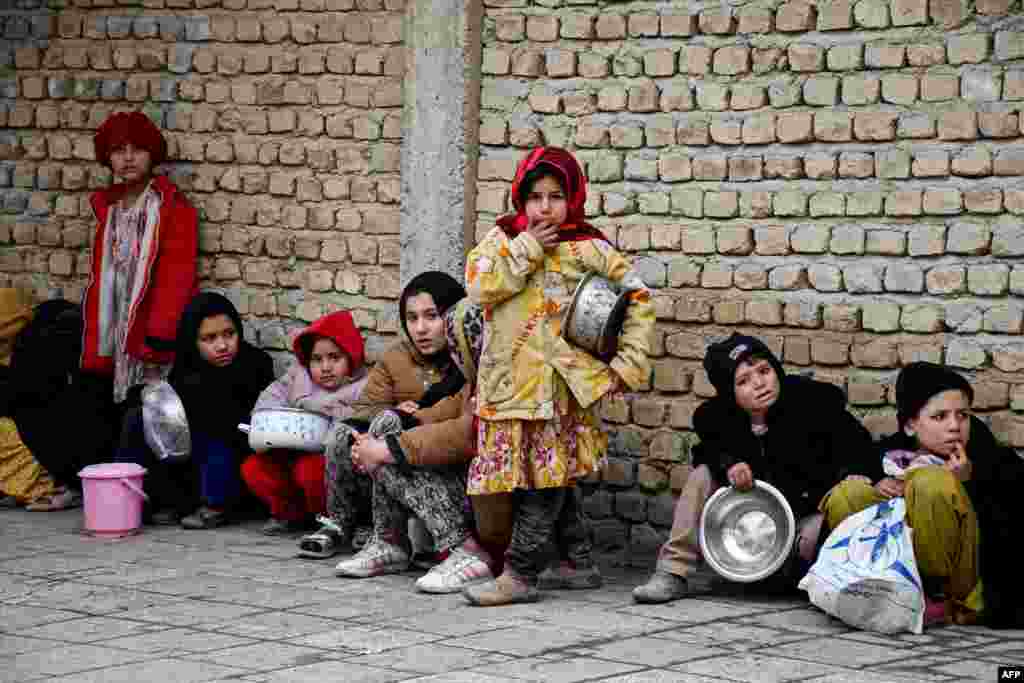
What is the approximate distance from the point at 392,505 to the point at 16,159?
371cm

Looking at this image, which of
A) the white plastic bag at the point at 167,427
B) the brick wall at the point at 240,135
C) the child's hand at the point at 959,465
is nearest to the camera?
the child's hand at the point at 959,465

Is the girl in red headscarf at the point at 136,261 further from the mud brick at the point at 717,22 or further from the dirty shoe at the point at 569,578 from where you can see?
the mud brick at the point at 717,22

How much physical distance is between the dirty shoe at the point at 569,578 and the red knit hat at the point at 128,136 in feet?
11.3

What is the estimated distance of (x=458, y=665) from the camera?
5430 millimetres

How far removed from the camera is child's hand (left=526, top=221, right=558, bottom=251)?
654cm

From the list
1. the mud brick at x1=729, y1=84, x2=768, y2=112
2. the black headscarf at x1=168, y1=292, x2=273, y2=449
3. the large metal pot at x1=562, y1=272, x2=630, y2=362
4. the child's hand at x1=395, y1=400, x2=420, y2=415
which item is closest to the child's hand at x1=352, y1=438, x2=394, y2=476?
the child's hand at x1=395, y1=400, x2=420, y2=415

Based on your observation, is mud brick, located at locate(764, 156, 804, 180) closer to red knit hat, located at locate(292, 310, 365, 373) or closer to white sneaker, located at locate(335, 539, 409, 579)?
red knit hat, located at locate(292, 310, 365, 373)

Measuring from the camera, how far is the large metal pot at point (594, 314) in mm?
6453

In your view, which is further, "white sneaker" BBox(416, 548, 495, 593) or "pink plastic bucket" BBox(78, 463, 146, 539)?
"pink plastic bucket" BBox(78, 463, 146, 539)

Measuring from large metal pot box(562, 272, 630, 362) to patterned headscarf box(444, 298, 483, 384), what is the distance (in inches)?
18.1

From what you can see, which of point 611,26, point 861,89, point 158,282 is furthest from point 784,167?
point 158,282

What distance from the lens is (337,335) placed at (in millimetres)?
A: 8039

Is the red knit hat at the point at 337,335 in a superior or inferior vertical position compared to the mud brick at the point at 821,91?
inferior

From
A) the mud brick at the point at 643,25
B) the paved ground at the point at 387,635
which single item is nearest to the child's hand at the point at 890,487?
the paved ground at the point at 387,635
